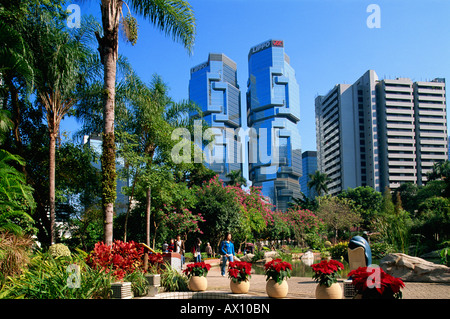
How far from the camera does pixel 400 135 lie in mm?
107125

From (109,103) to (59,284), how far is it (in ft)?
17.9

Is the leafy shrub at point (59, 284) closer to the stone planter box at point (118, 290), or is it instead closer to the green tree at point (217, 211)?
the stone planter box at point (118, 290)

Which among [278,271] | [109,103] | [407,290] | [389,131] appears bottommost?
[407,290]

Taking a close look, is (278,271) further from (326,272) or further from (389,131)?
(389,131)

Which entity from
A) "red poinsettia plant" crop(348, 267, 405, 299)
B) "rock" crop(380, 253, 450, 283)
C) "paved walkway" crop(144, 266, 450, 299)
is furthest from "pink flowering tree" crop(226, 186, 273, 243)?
"red poinsettia plant" crop(348, 267, 405, 299)

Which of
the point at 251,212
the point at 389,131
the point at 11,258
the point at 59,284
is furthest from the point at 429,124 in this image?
the point at 59,284

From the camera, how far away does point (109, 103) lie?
10578 mm

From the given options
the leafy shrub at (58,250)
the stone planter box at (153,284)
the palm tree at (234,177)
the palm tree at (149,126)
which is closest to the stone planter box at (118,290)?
the stone planter box at (153,284)

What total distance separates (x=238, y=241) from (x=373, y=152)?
291 feet

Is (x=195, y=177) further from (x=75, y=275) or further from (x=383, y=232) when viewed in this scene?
(x=75, y=275)

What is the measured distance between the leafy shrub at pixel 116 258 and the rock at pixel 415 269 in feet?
25.9

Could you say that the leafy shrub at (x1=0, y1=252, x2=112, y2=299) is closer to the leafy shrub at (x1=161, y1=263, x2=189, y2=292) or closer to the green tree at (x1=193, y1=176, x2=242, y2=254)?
the leafy shrub at (x1=161, y1=263, x2=189, y2=292)

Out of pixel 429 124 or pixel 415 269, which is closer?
pixel 415 269
